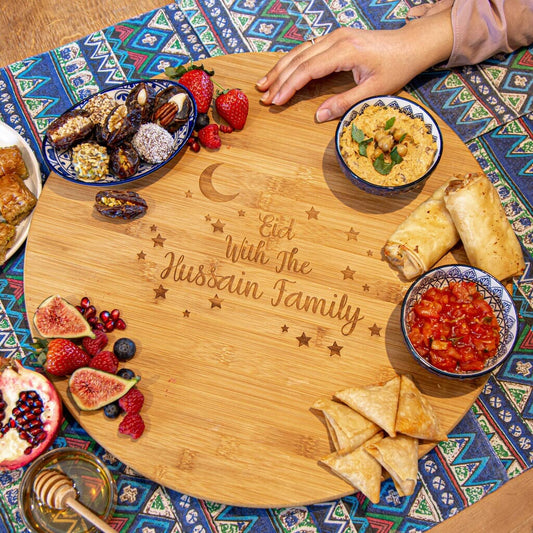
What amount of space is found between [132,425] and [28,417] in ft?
1.99

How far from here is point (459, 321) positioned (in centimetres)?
255

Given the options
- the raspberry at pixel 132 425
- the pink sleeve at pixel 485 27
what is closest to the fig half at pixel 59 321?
the raspberry at pixel 132 425

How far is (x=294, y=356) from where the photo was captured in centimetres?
273

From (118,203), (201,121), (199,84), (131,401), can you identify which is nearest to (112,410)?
(131,401)

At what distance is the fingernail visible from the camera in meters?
3.18

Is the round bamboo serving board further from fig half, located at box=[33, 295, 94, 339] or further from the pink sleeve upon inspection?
the pink sleeve

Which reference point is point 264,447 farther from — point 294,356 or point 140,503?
point 140,503

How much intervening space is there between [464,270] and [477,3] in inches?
81.2

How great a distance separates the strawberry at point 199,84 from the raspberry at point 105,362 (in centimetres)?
166

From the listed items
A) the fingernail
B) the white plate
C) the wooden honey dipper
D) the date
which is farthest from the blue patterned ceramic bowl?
the wooden honey dipper

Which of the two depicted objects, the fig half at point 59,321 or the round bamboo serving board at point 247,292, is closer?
the round bamboo serving board at point 247,292

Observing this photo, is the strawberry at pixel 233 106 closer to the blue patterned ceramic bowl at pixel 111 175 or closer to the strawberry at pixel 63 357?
the blue patterned ceramic bowl at pixel 111 175

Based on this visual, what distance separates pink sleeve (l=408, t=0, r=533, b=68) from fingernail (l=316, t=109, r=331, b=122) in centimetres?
109

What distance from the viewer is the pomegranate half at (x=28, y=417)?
103 inches
